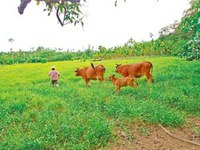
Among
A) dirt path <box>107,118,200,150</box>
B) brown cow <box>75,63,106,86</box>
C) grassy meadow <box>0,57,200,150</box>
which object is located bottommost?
dirt path <box>107,118,200,150</box>

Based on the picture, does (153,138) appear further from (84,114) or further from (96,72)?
(96,72)

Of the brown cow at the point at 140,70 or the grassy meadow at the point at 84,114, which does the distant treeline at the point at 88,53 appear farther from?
the grassy meadow at the point at 84,114

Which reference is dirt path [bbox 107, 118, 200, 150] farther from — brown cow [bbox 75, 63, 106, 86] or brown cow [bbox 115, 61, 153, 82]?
brown cow [bbox 75, 63, 106, 86]

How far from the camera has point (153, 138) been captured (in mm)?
7445

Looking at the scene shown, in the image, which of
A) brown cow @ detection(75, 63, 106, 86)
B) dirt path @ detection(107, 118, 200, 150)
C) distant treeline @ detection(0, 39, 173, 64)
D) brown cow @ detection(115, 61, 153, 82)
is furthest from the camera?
distant treeline @ detection(0, 39, 173, 64)

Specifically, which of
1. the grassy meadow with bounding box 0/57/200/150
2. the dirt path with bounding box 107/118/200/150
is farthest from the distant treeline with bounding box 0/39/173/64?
the dirt path with bounding box 107/118/200/150

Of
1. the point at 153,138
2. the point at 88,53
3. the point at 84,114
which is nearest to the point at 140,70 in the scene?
the point at 84,114

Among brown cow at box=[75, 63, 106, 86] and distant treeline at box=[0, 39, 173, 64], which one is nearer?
brown cow at box=[75, 63, 106, 86]

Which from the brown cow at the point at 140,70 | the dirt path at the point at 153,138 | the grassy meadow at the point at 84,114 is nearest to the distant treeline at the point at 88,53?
the brown cow at the point at 140,70

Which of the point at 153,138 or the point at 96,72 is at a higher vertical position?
the point at 96,72

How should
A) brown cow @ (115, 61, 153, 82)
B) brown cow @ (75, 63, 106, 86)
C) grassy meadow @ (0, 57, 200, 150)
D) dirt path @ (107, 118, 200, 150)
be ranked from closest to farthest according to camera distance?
dirt path @ (107, 118, 200, 150) < grassy meadow @ (0, 57, 200, 150) < brown cow @ (115, 61, 153, 82) < brown cow @ (75, 63, 106, 86)

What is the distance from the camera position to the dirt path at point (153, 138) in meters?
7.06

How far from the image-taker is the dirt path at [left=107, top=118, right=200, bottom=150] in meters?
7.06

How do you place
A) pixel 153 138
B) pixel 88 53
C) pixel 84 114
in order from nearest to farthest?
pixel 153 138, pixel 84 114, pixel 88 53
